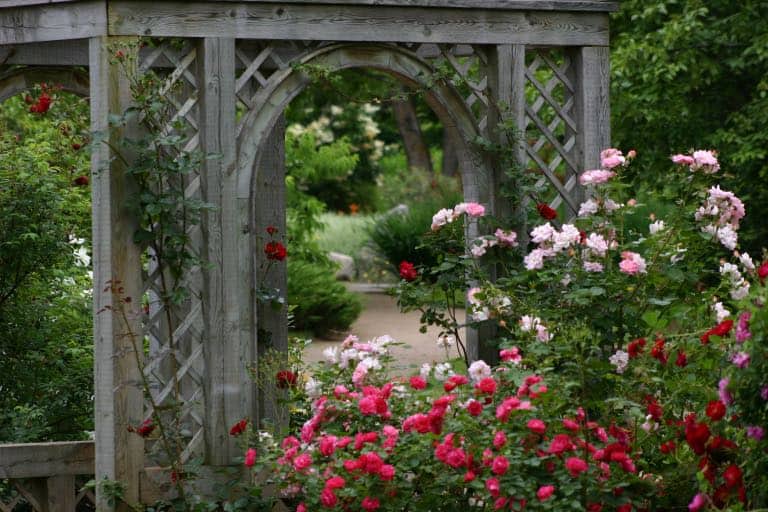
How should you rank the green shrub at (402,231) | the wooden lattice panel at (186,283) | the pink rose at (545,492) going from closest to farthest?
the pink rose at (545,492) → the wooden lattice panel at (186,283) → the green shrub at (402,231)

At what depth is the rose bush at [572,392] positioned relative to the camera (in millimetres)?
4430

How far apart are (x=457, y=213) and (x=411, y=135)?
1898 centimetres

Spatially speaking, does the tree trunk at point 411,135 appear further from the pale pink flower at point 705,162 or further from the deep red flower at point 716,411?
the deep red flower at point 716,411

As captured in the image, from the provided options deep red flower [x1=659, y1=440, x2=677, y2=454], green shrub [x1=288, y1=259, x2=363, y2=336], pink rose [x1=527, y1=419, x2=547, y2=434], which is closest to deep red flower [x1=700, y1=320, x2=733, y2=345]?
deep red flower [x1=659, y1=440, x2=677, y2=454]

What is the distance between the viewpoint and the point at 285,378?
5.59m

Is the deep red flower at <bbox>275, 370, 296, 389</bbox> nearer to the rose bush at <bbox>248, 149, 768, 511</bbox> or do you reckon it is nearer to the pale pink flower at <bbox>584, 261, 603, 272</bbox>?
the rose bush at <bbox>248, 149, 768, 511</bbox>

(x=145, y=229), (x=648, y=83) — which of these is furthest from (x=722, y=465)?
(x=648, y=83)

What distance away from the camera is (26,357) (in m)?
6.89

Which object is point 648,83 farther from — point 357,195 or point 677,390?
point 357,195

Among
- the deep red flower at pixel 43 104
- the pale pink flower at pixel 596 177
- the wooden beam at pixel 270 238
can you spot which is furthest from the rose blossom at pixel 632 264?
the deep red flower at pixel 43 104

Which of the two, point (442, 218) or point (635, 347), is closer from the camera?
point (635, 347)

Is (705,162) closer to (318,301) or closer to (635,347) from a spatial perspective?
(635,347)

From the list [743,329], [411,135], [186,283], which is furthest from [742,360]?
[411,135]

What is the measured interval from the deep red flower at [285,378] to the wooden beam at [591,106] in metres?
1.77
